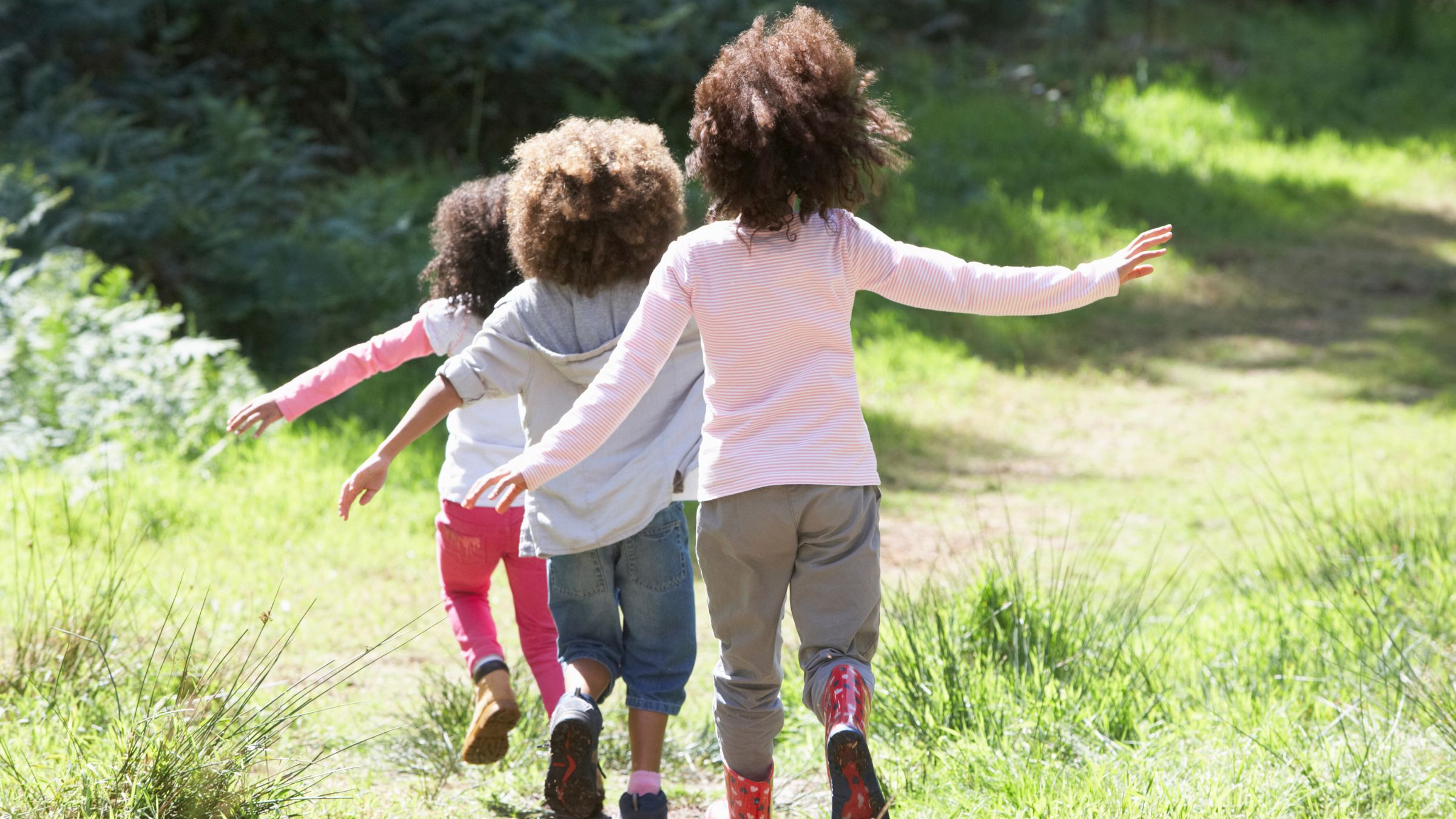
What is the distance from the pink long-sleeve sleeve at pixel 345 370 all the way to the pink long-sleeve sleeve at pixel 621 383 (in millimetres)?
726

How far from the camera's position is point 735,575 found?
2732 mm

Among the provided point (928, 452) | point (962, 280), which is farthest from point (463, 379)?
point (928, 452)

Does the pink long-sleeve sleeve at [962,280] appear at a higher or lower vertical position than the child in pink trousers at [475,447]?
higher

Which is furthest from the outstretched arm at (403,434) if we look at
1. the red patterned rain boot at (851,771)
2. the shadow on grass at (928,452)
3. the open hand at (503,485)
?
the shadow on grass at (928,452)

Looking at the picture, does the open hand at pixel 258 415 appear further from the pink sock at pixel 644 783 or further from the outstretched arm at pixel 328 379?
the pink sock at pixel 644 783

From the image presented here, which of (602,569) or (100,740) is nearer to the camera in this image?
(100,740)

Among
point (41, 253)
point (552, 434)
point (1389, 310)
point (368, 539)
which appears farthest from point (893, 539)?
point (1389, 310)

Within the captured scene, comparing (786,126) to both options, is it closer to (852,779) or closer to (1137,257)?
(1137,257)

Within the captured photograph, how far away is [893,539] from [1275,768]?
297 cm

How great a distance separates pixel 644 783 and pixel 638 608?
1.32 feet

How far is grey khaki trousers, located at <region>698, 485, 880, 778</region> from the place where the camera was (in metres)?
2.66

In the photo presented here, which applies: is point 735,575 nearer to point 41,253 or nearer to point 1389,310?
point 41,253

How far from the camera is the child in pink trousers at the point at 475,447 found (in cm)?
333

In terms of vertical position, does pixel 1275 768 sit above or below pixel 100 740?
below
